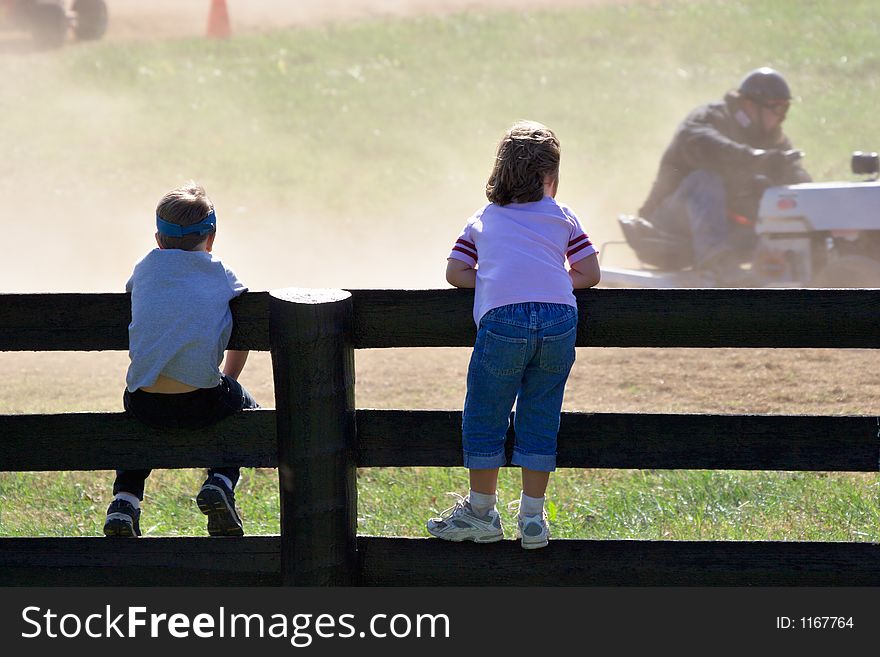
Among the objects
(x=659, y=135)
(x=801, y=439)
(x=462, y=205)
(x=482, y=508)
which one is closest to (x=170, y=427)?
(x=482, y=508)

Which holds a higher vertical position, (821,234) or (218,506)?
(821,234)

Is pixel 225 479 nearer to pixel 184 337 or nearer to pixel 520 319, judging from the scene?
pixel 184 337

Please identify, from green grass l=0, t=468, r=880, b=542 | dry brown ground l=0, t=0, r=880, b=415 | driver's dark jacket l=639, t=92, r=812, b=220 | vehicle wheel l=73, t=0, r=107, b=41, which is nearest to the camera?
green grass l=0, t=468, r=880, b=542

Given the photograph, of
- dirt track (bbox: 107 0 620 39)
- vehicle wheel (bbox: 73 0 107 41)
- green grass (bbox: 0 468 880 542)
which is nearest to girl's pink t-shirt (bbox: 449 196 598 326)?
green grass (bbox: 0 468 880 542)

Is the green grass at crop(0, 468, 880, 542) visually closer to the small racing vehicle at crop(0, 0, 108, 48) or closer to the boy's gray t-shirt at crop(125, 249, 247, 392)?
the boy's gray t-shirt at crop(125, 249, 247, 392)

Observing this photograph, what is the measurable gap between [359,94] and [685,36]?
24.8 feet

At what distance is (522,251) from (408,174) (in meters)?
14.8

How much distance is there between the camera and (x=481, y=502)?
4023 millimetres

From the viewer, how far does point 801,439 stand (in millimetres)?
4023

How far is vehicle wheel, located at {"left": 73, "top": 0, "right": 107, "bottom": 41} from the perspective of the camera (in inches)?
931

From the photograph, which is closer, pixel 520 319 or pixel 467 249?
pixel 520 319

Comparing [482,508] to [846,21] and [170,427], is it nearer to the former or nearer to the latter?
[170,427]

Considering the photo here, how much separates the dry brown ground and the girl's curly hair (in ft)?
14.5

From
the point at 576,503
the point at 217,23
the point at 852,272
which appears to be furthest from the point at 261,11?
the point at 576,503
